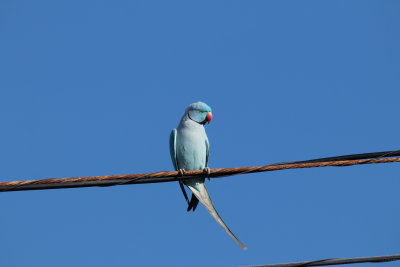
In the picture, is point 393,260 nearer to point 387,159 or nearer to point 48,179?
point 387,159

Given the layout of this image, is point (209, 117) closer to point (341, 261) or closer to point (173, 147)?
point (173, 147)

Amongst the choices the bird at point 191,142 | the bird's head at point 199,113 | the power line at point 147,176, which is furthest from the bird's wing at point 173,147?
the power line at point 147,176

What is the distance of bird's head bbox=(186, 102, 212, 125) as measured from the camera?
7.98 m

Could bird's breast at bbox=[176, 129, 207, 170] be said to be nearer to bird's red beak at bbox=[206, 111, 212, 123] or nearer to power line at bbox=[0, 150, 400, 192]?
bird's red beak at bbox=[206, 111, 212, 123]

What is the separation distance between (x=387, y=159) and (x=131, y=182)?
2240mm

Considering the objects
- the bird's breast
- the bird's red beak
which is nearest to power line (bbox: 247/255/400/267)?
the bird's breast

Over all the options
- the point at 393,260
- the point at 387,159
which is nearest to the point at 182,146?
the point at 387,159

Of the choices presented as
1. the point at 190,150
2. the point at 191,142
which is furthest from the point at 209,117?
the point at 190,150

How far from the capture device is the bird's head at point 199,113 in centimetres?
798

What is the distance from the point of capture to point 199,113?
7988mm

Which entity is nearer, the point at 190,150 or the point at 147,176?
the point at 147,176

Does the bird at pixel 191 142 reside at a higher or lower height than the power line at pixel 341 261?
higher

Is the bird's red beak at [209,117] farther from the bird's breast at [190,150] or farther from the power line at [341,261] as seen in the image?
the power line at [341,261]

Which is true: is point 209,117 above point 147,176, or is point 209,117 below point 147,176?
above
